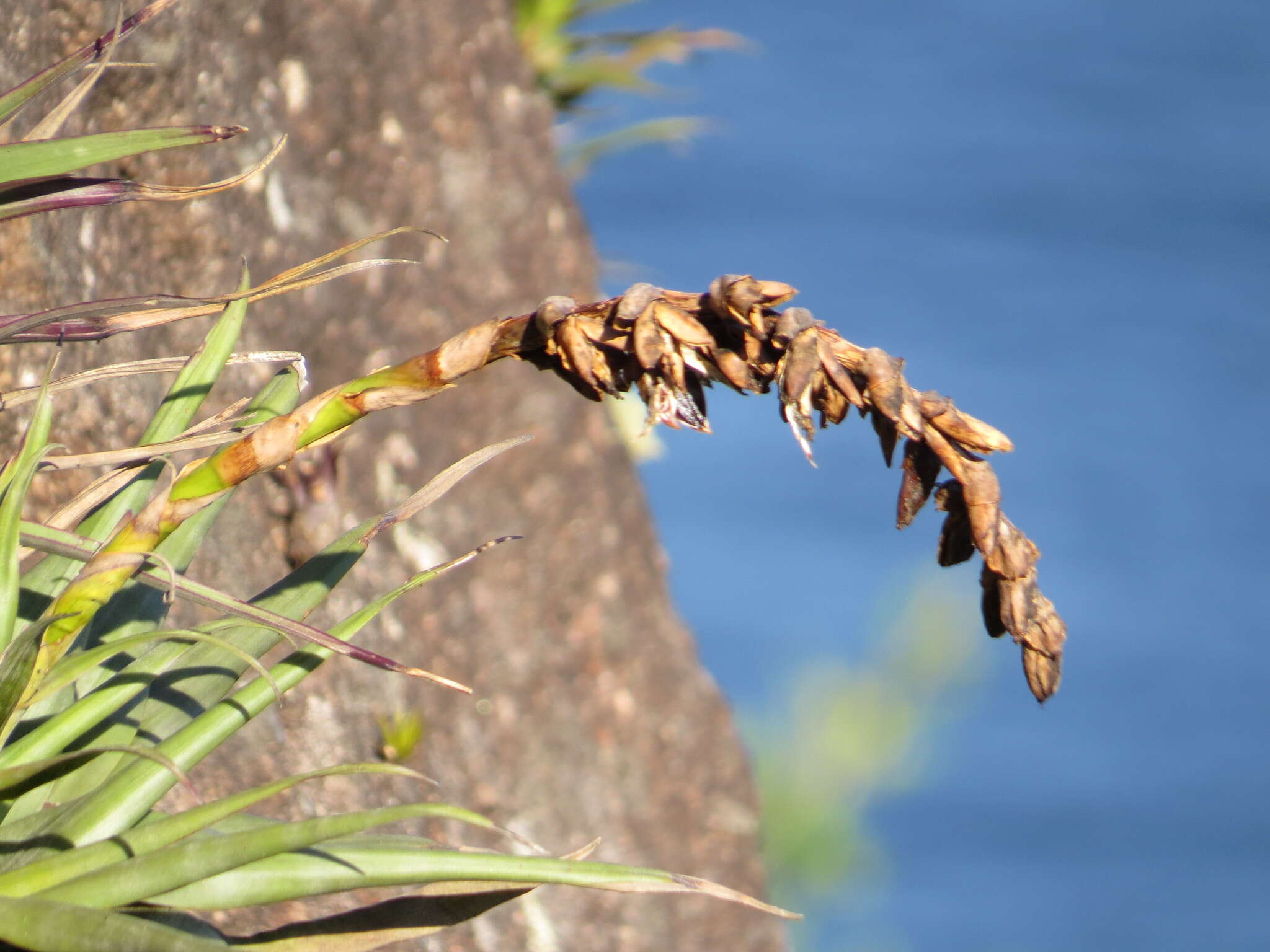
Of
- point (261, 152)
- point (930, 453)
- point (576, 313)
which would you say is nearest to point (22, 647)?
point (576, 313)

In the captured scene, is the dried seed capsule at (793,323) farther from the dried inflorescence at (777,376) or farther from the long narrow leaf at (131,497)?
the long narrow leaf at (131,497)

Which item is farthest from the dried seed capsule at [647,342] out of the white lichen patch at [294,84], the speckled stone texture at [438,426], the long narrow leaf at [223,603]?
the white lichen patch at [294,84]

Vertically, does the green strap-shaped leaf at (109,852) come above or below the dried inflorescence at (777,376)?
below

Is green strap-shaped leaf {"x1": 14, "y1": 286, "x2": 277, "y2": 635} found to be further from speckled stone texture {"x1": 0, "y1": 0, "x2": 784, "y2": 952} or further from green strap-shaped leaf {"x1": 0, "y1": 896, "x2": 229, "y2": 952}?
speckled stone texture {"x1": 0, "y1": 0, "x2": 784, "y2": 952}

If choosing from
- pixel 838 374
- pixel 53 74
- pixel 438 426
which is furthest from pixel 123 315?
pixel 438 426

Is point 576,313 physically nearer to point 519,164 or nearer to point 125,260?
point 125,260

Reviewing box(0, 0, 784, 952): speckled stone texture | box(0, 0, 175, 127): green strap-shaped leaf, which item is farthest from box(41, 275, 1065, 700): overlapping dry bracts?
Result: box(0, 0, 784, 952): speckled stone texture

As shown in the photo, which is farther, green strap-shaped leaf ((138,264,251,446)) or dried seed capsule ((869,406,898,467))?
green strap-shaped leaf ((138,264,251,446))
